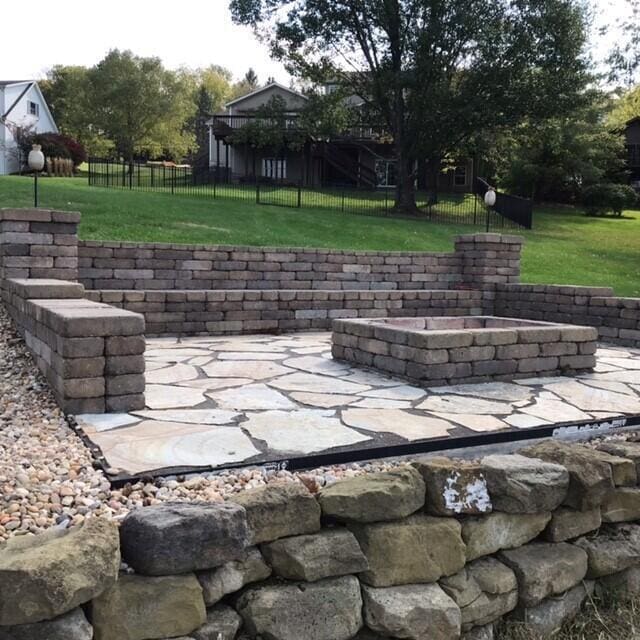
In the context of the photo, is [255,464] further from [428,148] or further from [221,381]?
[428,148]

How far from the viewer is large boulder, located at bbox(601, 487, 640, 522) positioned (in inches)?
125

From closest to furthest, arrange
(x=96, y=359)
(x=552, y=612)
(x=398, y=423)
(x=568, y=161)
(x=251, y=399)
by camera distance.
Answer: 1. (x=552, y=612)
2. (x=96, y=359)
3. (x=398, y=423)
4. (x=251, y=399)
5. (x=568, y=161)

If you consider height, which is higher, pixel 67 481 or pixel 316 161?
pixel 316 161

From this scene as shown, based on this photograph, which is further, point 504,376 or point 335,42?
point 335,42

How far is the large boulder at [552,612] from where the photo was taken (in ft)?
9.43

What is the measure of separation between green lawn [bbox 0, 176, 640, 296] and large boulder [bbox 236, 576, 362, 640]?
1041 cm

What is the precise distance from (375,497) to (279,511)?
15.2 inches

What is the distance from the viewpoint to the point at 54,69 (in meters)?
47.5

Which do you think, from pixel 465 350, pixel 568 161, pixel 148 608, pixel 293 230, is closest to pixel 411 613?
pixel 148 608

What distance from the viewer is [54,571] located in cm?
186

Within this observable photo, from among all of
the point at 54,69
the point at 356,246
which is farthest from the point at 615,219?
the point at 54,69

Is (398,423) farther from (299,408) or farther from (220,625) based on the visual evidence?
(220,625)

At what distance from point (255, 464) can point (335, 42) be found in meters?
20.4

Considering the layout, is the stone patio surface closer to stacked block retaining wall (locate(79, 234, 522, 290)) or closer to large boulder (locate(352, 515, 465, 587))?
large boulder (locate(352, 515, 465, 587))
